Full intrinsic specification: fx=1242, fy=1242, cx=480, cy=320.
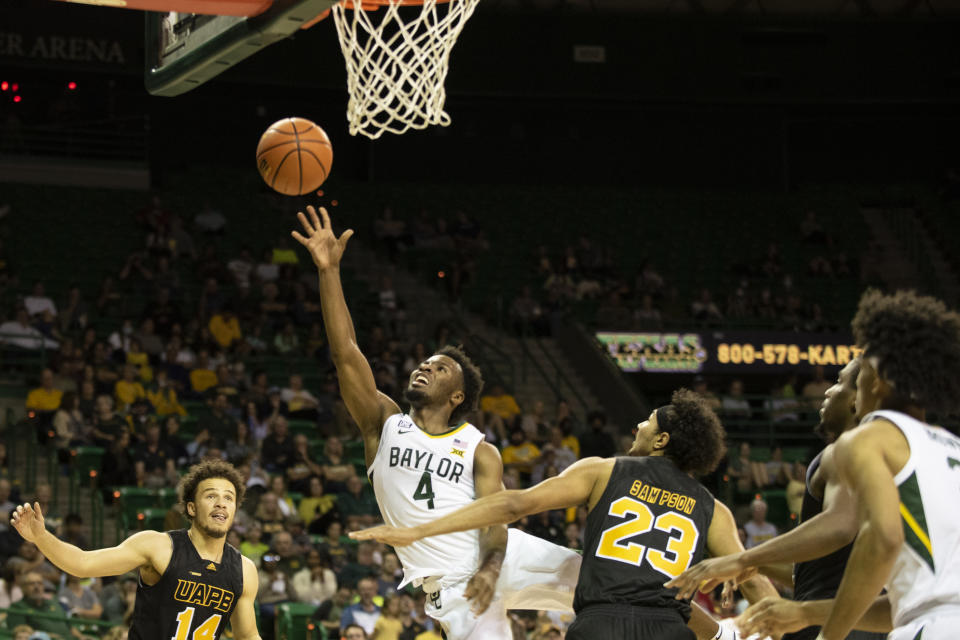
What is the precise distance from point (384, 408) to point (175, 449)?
6840mm

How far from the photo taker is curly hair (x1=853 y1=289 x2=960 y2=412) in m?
3.81

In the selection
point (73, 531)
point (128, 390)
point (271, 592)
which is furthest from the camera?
point (128, 390)

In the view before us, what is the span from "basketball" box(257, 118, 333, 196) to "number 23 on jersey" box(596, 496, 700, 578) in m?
3.46

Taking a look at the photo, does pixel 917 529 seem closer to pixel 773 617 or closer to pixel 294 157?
pixel 773 617

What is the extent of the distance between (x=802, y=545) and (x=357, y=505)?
872 centimetres

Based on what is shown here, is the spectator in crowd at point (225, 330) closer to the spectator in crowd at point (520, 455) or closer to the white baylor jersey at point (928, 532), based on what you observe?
the spectator in crowd at point (520, 455)

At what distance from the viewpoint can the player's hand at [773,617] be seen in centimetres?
408

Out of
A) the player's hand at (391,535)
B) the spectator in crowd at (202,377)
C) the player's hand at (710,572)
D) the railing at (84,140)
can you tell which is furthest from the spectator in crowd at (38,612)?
the railing at (84,140)

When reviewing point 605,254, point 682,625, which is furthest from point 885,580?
point 605,254

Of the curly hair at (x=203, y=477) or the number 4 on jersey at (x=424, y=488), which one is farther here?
the curly hair at (x=203, y=477)

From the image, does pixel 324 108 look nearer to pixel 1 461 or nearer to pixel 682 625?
pixel 1 461

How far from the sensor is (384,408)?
245 inches

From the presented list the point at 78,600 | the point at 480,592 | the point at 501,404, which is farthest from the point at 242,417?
the point at 480,592

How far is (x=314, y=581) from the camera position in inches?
436
